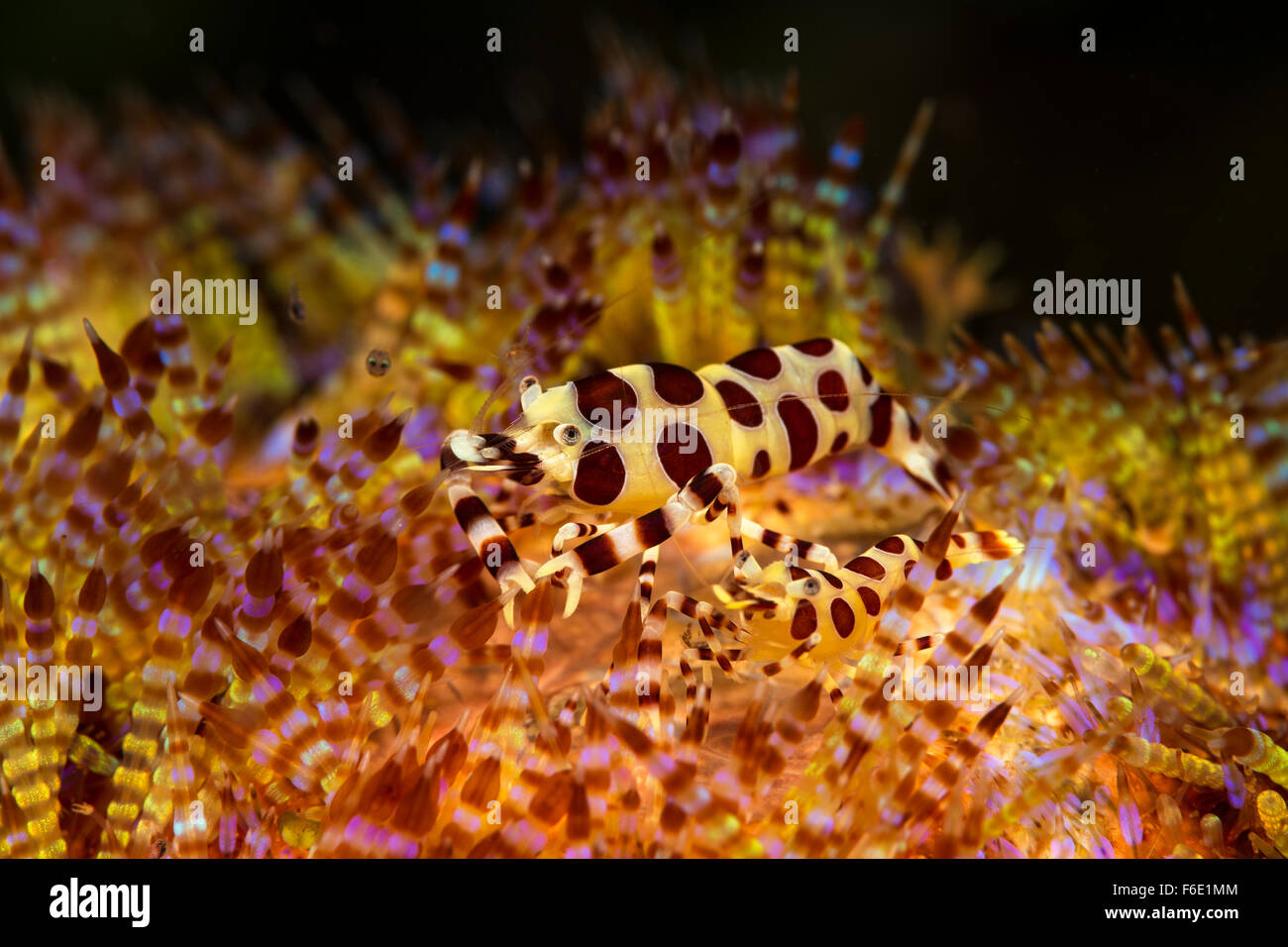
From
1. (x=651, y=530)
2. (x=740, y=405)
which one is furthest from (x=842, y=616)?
(x=740, y=405)

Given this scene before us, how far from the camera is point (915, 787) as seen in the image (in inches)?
55.4

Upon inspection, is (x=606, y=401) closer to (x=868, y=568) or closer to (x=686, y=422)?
(x=686, y=422)

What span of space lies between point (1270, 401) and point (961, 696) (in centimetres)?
137

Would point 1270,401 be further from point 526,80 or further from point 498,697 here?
point 526,80

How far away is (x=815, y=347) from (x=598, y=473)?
0.69 metres

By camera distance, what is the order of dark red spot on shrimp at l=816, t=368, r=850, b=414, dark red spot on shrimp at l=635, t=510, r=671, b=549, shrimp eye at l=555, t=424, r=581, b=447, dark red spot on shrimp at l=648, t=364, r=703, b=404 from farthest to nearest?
dark red spot on shrimp at l=816, t=368, r=850, b=414
dark red spot on shrimp at l=648, t=364, r=703, b=404
shrimp eye at l=555, t=424, r=581, b=447
dark red spot on shrimp at l=635, t=510, r=671, b=549

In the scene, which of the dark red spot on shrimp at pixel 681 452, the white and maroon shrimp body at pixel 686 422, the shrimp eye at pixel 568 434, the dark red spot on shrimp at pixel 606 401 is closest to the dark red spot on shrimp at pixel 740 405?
the white and maroon shrimp body at pixel 686 422

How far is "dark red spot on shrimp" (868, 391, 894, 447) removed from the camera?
217 centimetres

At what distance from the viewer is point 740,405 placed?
6.10 feet

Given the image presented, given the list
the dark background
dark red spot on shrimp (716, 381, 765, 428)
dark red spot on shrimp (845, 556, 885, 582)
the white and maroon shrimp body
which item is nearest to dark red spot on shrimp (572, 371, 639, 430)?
the white and maroon shrimp body

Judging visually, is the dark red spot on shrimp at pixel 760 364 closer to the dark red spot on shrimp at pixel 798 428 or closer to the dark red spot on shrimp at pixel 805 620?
the dark red spot on shrimp at pixel 798 428

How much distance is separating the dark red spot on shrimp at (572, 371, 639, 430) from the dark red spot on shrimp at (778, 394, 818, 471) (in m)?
0.39

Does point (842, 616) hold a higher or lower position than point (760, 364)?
lower

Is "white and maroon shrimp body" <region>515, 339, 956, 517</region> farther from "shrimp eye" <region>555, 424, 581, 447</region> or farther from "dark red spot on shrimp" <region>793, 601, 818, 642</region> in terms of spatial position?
"dark red spot on shrimp" <region>793, 601, 818, 642</region>
